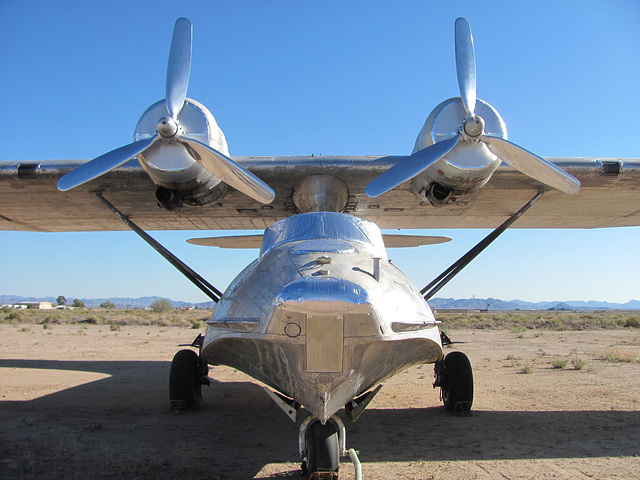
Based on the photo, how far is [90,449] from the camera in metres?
4.62

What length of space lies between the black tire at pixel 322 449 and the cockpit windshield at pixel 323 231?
1907 millimetres

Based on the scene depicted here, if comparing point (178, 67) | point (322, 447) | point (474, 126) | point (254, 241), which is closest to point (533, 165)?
point (474, 126)

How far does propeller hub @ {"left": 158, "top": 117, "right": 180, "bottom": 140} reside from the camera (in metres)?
5.34

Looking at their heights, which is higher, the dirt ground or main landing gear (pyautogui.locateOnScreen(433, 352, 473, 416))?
main landing gear (pyautogui.locateOnScreen(433, 352, 473, 416))

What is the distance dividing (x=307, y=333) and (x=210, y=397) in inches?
228

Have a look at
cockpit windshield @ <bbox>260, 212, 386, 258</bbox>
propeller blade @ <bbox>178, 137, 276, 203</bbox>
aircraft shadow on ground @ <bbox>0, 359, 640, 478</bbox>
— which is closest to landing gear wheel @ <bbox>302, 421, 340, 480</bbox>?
aircraft shadow on ground @ <bbox>0, 359, 640, 478</bbox>

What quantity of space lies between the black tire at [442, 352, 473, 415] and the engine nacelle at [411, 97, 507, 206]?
2.41 metres

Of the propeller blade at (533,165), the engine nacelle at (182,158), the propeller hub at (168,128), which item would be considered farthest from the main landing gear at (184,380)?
the propeller blade at (533,165)

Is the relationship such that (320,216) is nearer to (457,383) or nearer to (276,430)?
(276,430)

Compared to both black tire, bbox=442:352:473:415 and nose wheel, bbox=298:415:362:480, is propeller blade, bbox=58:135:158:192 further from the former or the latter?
black tire, bbox=442:352:473:415

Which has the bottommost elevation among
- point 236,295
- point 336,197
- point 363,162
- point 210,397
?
point 210,397

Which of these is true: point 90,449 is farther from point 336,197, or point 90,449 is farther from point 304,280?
point 336,197

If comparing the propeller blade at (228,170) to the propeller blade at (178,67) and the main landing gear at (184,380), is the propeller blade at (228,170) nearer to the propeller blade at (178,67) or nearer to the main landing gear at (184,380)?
the propeller blade at (178,67)

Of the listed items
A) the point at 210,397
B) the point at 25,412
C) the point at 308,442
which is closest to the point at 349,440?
the point at 308,442
